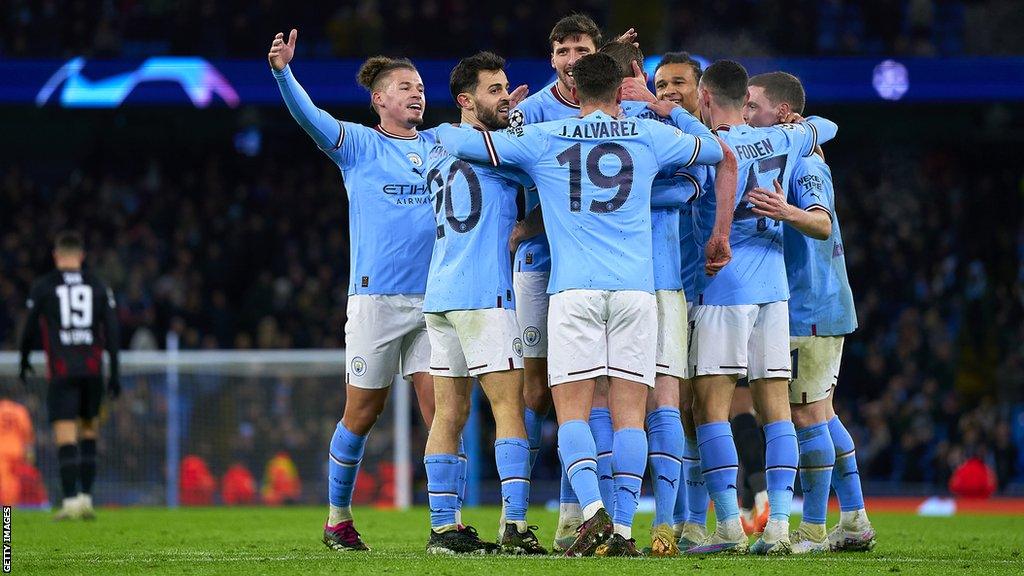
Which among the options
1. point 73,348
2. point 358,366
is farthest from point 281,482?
point 358,366

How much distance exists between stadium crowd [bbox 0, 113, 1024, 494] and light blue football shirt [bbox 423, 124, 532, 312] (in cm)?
841

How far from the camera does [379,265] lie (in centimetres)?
750

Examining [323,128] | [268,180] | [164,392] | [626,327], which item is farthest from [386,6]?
[626,327]

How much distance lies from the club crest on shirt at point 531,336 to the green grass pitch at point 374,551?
118 centimetres

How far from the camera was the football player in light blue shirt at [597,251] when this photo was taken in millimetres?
6516

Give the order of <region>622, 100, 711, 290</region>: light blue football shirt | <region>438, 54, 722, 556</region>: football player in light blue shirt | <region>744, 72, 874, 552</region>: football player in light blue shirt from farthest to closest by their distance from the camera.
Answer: <region>744, 72, 874, 552</region>: football player in light blue shirt < <region>622, 100, 711, 290</region>: light blue football shirt < <region>438, 54, 722, 556</region>: football player in light blue shirt

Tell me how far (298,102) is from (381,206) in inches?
27.2

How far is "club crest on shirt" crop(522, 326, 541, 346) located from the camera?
7191 millimetres

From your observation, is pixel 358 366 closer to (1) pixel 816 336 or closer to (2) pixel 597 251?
(2) pixel 597 251

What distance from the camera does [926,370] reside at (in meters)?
17.8

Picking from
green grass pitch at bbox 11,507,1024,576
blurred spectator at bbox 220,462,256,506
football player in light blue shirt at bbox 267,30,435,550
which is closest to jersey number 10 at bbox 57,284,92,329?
green grass pitch at bbox 11,507,1024,576

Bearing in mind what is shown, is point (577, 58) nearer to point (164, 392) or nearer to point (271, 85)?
point (164, 392)

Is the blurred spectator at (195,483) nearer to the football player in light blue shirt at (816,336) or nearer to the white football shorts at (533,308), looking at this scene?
the white football shorts at (533,308)

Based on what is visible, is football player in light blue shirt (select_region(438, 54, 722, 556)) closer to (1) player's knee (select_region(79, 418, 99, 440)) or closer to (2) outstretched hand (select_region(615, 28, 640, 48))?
(2) outstretched hand (select_region(615, 28, 640, 48))
